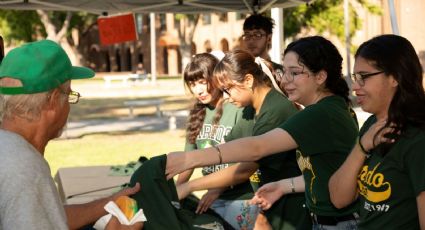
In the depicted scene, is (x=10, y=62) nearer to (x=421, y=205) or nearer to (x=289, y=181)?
(x=421, y=205)

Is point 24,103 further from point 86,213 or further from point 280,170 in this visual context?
point 280,170

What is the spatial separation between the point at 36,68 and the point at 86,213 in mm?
773

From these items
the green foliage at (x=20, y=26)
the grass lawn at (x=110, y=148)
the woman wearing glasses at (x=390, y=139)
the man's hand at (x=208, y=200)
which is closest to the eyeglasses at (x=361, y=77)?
the woman wearing glasses at (x=390, y=139)

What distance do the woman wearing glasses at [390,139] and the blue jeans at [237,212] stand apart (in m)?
1.45

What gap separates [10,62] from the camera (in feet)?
7.10

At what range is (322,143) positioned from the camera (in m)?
3.07

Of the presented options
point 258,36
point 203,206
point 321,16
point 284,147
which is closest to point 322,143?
point 284,147

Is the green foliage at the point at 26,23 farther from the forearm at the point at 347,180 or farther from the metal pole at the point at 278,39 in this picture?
the forearm at the point at 347,180

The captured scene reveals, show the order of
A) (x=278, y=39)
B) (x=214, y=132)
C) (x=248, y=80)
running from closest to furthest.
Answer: (x=248, y=80) < (x=214, y=132) < (x=278, y=39)

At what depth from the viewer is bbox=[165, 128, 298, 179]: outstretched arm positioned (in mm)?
2947

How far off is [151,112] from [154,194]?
2084 centimetres

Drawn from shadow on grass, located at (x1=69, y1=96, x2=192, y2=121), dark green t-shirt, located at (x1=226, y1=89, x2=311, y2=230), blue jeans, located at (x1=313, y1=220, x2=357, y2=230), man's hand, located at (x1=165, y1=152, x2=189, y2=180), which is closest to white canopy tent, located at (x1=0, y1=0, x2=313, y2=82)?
dark green t-shirt, located at (x1=226, y1=89, x2=311, y2=230)

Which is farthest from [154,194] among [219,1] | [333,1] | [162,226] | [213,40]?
[213,40]

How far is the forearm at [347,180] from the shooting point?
2.68 meters
